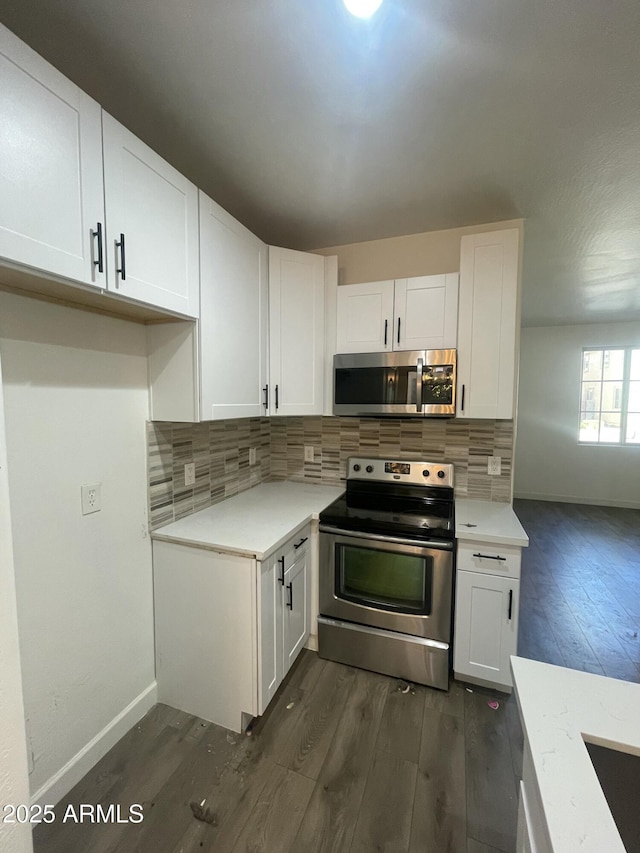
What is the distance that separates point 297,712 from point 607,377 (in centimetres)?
582

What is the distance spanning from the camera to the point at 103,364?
4.80ft

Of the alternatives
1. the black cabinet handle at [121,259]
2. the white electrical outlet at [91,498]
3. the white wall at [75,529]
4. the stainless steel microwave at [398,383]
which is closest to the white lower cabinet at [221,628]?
the white wall at [75,529]

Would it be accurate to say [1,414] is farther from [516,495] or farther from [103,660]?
[516,495]

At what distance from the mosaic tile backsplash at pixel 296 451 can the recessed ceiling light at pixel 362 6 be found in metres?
1.58

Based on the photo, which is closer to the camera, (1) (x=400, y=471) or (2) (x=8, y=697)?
(2) (x=8, y=697)

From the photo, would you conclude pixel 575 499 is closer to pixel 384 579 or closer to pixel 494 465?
pixel 494 465

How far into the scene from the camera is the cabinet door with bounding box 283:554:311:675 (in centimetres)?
179

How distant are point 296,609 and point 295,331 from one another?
1587mm

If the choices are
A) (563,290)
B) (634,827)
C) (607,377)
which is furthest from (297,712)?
(607,377)

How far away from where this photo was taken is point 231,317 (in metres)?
1.79

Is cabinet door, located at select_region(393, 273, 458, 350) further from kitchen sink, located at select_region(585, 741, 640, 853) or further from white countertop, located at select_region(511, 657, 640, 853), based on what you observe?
kitchen sink, located at select_region(585, 741, 640, 853)

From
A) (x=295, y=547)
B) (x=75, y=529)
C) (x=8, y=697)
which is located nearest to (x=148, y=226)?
(x=75, y=529)

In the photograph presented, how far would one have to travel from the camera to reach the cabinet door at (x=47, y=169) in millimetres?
865

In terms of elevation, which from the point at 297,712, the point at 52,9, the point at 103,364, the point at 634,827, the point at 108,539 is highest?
the point at 52,9
